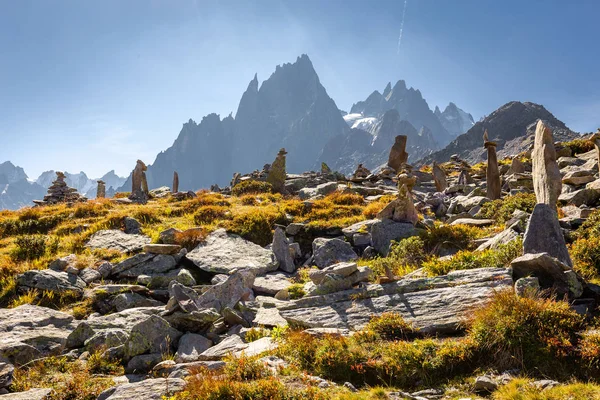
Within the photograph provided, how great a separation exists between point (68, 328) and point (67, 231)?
9358 millimetres

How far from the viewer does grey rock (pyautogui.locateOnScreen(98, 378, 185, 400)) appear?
5.31 m

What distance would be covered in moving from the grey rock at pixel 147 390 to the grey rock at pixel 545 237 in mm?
7959

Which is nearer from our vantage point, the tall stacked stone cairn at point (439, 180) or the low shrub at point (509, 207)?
the low shrub at point (509, 207)

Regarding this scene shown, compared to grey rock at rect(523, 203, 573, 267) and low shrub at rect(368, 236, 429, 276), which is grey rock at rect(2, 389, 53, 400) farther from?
grey rock at rect(523, 203, 573, 267)

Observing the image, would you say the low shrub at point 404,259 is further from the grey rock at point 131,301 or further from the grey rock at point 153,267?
the grey rock at point 153,267

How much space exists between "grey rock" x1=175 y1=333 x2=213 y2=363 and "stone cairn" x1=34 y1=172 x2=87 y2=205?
25025mm

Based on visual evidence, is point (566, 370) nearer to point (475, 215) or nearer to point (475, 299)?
point (475, 299)

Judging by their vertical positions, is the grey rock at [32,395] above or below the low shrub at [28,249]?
below

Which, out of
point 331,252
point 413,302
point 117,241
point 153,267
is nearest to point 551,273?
point 413,302

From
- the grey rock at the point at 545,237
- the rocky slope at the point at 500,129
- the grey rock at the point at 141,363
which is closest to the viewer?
the grey rock at the point at 141,363

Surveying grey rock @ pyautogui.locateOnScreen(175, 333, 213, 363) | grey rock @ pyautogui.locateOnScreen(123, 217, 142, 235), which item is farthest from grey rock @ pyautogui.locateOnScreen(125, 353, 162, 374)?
grey rock @ pyautogui.locateOnScreen(123, 217, 142, 235)

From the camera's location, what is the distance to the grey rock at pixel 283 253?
13.1 metres

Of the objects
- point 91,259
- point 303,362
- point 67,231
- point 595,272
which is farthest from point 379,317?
point 67,231

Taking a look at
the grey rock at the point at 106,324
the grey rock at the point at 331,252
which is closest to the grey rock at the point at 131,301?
the grey rock at the point at 106,324
